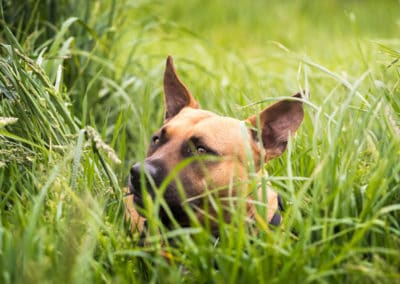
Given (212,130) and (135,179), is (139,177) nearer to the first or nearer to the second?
(135,179)

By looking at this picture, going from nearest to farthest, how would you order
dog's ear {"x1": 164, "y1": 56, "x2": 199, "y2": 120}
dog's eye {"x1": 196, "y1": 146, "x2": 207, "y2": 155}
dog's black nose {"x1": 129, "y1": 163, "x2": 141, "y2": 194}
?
dog's black nose {"x1": 129, "y1": 163, "x2": 141, "y2": 194} < dog's eye {"x1": 196, "y1": 146, "x2": 207, "y2": 155} < dog's ear {"x1": 164, "y1": 56, "x2": 199, "y2": 120}

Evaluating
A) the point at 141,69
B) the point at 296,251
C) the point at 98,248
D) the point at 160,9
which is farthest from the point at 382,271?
the point at 160,9

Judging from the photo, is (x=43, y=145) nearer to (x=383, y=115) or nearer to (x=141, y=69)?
(x=383, y=115)

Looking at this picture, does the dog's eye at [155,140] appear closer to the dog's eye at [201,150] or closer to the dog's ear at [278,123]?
the dog's eye at [201,150]

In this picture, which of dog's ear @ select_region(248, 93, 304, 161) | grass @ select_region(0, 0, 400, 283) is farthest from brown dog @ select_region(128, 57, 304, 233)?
grass @ select_region(0, 0, 400, 283)

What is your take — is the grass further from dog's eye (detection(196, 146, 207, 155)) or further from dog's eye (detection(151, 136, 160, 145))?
dog's eye (detection(196, 146, 207, 155))

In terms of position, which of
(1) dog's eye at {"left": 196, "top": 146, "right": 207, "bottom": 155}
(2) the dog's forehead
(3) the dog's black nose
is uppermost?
(2) the dog's forehead

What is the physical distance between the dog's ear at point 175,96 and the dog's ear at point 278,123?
493 millimetres

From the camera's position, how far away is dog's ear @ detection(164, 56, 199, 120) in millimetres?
3805

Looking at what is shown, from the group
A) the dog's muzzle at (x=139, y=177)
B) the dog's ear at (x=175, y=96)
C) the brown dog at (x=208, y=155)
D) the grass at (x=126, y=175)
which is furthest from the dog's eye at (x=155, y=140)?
the dog's ear at (x=175, y=96)

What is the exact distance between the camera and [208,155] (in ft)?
10.7

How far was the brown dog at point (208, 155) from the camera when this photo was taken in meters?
3.05

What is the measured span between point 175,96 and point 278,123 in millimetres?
683

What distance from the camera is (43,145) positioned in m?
→ 3.08
